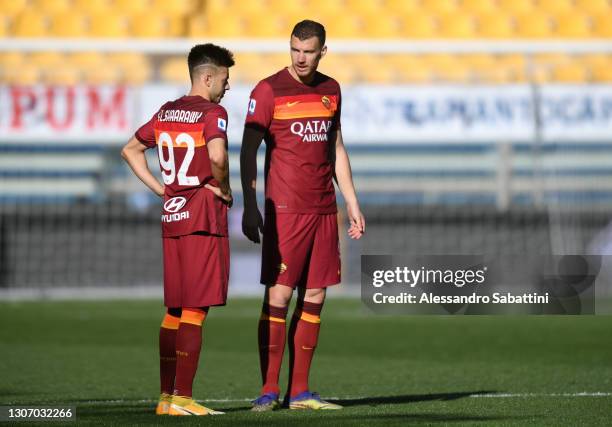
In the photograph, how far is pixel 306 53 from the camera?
18.2ft

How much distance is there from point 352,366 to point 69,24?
34.9 feet

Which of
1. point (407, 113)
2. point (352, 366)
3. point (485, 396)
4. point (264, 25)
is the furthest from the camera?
point (264, 25)

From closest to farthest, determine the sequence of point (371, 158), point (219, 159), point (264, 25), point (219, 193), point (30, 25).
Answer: point (219, 159), point (219, 193), point (371, 158), point (30, 25), point (264, 25)

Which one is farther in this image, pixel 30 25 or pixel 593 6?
pixel 593 6

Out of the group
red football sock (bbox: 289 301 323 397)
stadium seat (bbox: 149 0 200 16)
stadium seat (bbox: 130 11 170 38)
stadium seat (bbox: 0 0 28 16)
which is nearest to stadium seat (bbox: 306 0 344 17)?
stadium seat (bbox: 149 0 200 16)

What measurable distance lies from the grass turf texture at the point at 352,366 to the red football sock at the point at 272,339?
0.77 feet

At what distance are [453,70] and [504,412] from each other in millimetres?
11359

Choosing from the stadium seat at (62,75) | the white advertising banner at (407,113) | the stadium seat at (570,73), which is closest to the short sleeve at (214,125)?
the white advertising banner at (407,113)

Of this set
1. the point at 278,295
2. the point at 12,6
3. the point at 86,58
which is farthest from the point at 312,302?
the point at 12,6

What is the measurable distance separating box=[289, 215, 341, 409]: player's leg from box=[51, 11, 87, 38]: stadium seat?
1228cm

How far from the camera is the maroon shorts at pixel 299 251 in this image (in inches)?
223

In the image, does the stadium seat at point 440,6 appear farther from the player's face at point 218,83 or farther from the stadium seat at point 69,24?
the player's face at point 218,83

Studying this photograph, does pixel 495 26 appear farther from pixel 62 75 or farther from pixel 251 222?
pixel 251 222

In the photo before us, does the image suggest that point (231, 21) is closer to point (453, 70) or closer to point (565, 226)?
point (453, 70)
